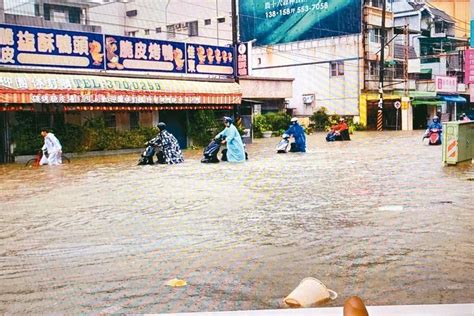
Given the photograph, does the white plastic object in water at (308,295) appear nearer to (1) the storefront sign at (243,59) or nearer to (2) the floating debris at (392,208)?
(2) the floating debris at (392,208)

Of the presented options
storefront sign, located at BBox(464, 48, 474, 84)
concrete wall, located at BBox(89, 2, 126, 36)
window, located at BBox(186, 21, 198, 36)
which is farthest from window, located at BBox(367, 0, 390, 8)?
storefront sign, located at BBox(464, 48, 474, 84)

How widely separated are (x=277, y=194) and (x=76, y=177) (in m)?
5.67

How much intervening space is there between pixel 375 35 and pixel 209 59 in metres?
16.5

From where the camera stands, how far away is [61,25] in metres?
31.9

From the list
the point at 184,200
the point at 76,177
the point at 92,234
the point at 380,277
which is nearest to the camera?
the point at 380,277

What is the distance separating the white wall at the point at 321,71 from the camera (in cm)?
3522

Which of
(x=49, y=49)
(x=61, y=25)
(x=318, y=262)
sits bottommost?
(x=318, y=262)

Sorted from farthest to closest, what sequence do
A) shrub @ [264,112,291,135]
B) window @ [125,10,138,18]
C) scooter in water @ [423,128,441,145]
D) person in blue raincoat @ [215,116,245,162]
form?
window @ [125,10,138,18]
shrub @ [264,112,291,135]
scooter in water @ [423,128,441,145]
person in blue raincoat @ [215,116,245,162]

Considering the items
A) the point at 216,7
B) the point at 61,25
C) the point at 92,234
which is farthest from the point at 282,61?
the point at 92,234

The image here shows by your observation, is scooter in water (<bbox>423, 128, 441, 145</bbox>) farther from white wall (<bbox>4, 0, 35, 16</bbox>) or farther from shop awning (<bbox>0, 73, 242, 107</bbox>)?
white wall (<bbox>4, 0, 35, 16</bbox>)

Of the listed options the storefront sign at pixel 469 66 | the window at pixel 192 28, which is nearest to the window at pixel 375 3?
the window at pixel 192 28

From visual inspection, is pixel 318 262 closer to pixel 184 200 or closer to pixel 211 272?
pixel 211 272

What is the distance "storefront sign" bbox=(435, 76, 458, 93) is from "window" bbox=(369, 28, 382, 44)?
4.47 metres

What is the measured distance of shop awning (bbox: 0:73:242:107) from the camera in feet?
55.0
